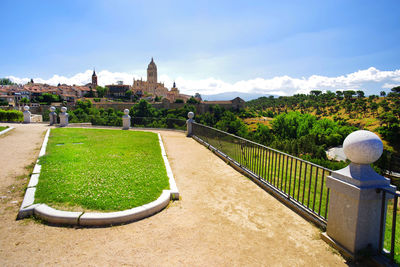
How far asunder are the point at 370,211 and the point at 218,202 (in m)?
2.56

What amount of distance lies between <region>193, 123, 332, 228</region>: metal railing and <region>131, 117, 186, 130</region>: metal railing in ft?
22.3

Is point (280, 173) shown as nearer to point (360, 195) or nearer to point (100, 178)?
point (360, 195)

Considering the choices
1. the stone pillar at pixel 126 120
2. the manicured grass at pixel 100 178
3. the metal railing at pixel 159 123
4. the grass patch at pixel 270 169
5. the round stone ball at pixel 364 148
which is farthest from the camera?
the metal railing at pixel 159 123

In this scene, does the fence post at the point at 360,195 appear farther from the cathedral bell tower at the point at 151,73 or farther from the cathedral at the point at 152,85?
the cathedral bell tower at the point at 151,73

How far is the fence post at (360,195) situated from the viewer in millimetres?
2809

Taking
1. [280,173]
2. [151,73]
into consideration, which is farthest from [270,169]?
[151,73]

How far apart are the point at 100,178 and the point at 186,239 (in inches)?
113

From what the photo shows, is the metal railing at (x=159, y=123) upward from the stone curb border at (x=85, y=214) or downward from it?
upward

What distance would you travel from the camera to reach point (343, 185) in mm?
3008

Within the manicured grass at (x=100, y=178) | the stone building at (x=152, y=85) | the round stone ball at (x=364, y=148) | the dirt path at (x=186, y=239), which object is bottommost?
the dirt path at (x=186, y=239)

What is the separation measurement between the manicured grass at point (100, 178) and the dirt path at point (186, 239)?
0.50 metres

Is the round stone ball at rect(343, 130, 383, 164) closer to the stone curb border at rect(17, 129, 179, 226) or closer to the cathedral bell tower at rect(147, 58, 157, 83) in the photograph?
the stone curb border at rect(17, 129, 179, 226)

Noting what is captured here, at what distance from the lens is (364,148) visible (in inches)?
110

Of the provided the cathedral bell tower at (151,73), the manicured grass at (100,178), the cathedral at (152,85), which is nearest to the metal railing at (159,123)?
the manicured grass at (100,178)
